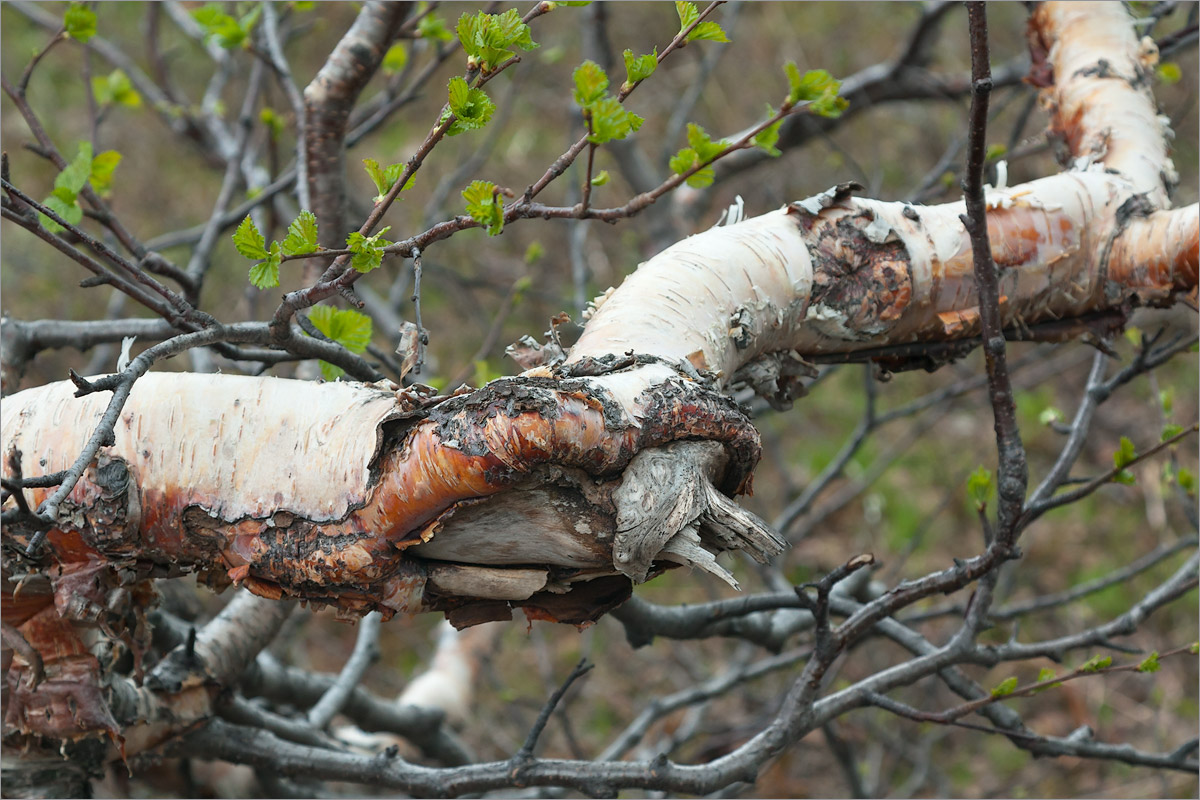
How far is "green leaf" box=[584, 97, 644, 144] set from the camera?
3.27ft

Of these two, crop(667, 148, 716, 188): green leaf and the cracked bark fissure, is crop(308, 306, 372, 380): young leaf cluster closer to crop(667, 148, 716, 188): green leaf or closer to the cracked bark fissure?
the cracked bark fissure

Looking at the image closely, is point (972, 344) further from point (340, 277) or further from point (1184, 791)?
point (1184, 791)

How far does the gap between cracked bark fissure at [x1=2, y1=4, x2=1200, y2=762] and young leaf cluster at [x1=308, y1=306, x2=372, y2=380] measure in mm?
131

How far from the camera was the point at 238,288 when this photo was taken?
479 centimetres

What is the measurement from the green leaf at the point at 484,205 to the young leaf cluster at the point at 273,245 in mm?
166

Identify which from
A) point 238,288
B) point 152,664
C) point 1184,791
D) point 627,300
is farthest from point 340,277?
point 238,288

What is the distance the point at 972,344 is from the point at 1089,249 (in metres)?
0.24

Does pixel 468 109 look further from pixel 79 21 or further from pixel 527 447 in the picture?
pixel 79 21

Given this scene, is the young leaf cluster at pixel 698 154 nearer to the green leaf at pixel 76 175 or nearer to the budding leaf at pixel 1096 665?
the green leaf at pixel 76 175

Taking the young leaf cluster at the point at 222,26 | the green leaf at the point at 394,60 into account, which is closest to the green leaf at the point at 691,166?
the young leaf cluster at the point at 222,26

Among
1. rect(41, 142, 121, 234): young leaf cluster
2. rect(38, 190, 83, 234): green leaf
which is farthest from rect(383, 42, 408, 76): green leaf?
rect(38, 190, 83, 234): green leaf

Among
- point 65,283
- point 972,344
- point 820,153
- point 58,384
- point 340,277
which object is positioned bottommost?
point 58,384

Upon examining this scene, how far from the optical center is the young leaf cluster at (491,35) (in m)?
0.99

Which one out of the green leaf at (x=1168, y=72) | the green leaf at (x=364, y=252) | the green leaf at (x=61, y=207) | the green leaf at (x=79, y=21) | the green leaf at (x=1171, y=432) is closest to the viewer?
the green leaf at (x=364, y=252)
